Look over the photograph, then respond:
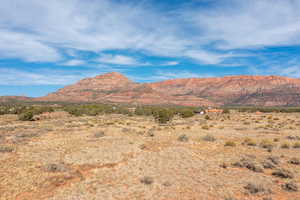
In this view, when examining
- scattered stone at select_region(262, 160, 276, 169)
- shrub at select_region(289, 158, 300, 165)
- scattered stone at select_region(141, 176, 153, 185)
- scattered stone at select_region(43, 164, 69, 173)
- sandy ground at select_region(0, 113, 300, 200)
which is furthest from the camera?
shrub at select_region(289, 158, 300, 165)

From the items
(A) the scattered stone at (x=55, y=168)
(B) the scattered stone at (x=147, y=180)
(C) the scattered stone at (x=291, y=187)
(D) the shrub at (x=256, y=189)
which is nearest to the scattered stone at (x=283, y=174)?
(C) the scattered stone at (x=291, y=187)

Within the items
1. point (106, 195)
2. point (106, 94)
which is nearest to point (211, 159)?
point (106, 195)

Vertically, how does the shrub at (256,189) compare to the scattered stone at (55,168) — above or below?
below

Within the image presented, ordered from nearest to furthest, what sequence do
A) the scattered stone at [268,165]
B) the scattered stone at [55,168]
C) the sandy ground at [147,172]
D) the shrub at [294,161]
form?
the sandy ground at [147,172] → the scattered stone at [55,168] → the scattered stone at [268,165] → the shrub at [294,161]

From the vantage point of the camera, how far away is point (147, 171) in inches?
439

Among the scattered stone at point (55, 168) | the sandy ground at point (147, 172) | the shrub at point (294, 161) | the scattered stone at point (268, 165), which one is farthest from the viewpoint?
the shrub at point (294, 161)

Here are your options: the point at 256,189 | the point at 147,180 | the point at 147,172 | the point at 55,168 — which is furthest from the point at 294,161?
the point at 55,168

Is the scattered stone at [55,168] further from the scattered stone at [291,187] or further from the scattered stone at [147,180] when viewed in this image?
the scattered stone at [291,187]

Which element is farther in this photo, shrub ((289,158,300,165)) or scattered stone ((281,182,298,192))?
shrub ((289,158,300,165))

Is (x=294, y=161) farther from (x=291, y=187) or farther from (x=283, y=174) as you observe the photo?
(x=291, y=187)

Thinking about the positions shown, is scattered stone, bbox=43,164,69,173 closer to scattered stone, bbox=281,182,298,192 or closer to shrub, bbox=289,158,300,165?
scattered stone, bbox=281,182,298,192

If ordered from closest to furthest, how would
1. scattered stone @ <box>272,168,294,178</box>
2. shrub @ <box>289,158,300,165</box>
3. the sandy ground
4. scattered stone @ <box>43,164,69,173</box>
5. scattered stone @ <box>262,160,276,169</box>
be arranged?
the sandy ground
scattered stone @ <box>272,168,294,178</box>
scattered stone @ <box>43,164,69,173</box>
scattered stone @ <box>262,160,276,169</box>
shrub @ <box>289,158,300,165</box>

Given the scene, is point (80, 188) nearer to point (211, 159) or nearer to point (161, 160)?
point (161, 160)

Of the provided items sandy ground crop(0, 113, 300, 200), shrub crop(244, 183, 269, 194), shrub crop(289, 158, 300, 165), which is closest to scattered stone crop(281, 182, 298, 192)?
sandy ground crop(0, 113, 300, 200)
